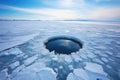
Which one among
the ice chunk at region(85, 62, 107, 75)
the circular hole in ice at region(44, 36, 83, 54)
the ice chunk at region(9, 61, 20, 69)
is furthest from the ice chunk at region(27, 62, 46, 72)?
the ice chunk at region(85, 62, 107, 75)

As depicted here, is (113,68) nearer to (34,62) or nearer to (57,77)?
(57,77)

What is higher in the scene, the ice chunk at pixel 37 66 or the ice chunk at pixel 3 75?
the ice chunk at pixel 37 66

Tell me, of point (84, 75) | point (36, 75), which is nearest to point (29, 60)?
point (36, 75)

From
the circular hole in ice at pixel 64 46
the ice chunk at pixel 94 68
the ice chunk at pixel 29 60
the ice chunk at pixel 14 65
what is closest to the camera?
the ice chunk at pixel 94 68

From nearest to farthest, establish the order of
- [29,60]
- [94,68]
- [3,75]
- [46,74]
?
[3,75] → [46,74] → [94,68] → [29,60]

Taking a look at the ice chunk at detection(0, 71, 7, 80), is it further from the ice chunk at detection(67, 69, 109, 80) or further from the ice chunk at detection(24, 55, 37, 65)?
the ice chunk at detection(67, 69, 109, 80)

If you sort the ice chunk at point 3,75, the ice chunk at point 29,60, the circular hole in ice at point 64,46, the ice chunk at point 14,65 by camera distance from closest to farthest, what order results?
the ice chunk at point 3,75 < the ice chunk at point 14,65 < the ice chunk at point 29,60 < the circular hole in ice at point 64,46

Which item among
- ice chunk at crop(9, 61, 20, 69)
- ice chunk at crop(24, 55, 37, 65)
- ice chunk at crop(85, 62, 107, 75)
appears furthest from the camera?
ice chunk at crop(24, 55, 37, 65)

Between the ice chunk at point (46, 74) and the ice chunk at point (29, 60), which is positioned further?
the ice chunk at point (29, 60)

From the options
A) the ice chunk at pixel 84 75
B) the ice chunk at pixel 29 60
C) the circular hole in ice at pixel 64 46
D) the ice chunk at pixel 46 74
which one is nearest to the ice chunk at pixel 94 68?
the ice chunk at pixel 84 75

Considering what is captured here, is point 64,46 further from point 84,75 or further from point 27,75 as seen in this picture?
point 27,75

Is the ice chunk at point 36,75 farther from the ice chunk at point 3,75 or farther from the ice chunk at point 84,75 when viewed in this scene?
the ice chunk at point 84,75
